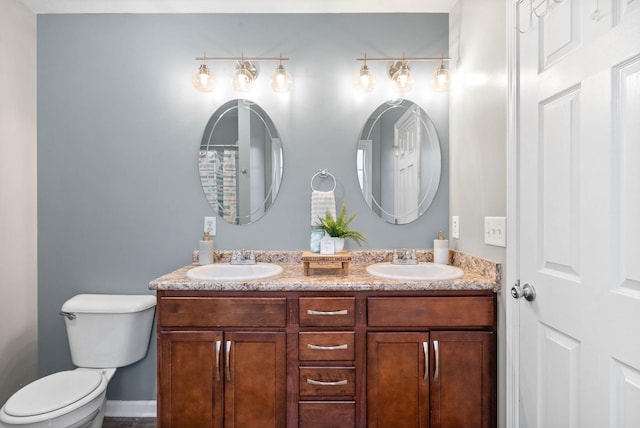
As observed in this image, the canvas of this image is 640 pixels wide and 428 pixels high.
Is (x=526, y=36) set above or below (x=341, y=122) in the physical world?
above

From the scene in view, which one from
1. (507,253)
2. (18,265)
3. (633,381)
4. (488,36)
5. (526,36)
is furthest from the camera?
(18,265)

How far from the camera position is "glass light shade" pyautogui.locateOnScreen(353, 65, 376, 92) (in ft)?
6.14

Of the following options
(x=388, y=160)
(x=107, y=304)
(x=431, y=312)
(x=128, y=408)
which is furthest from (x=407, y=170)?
(x=128, y=408)

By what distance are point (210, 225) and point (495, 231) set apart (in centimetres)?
156

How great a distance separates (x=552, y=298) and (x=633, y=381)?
0.31 m

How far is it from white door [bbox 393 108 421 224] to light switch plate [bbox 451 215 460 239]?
8.5 inches

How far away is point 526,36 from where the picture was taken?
1.24 m

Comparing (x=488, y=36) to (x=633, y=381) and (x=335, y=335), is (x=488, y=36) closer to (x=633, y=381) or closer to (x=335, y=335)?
(x=633, y=381)

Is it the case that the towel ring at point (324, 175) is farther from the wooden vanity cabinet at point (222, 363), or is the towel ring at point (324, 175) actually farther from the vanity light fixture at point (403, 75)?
the wooden vanity cabinet at point (222, 363)

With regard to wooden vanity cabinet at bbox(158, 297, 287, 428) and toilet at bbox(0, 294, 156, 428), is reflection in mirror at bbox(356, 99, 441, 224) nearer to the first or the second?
wooden vanity cabinet at bbox(158, 297, 287, 428)

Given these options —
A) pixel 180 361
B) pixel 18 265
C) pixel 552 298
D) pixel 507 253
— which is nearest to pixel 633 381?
pixel 552 298

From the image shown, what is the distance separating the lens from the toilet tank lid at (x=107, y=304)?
68.3 inches

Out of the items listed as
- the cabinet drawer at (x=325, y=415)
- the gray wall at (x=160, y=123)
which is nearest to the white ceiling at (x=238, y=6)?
the gray wall at (x=160, y=123)

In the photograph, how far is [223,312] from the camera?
1441 mm
